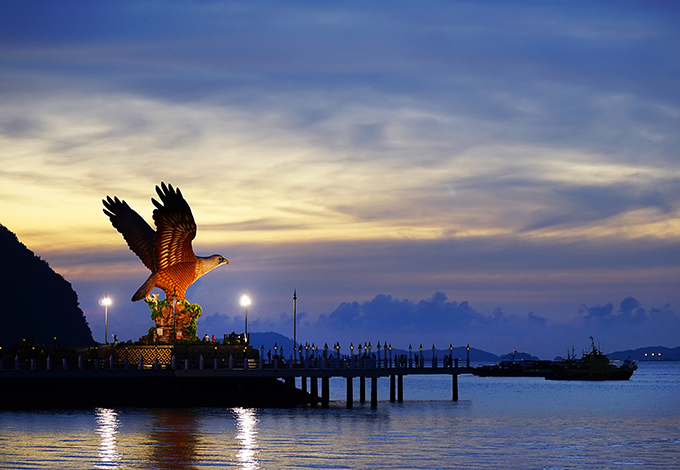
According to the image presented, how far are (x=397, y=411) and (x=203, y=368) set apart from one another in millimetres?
17522

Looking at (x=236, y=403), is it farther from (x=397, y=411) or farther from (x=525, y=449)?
(x=525, y=449)

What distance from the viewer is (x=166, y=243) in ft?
222

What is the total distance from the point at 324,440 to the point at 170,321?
72.9 ft

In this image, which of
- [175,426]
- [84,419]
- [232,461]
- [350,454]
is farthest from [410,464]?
[84,419]

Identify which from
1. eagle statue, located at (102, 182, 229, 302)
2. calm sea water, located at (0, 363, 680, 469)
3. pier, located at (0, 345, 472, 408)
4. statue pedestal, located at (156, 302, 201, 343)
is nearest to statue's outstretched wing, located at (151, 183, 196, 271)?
eagle statue, located at (102, 182, 229, 302)

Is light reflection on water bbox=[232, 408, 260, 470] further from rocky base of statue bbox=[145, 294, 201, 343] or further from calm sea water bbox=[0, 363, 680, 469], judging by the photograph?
rocky base of statue bbox=[145, 294, 201, 343]

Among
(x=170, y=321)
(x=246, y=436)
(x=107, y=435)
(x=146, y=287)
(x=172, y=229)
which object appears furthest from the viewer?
(x=170, y=321)

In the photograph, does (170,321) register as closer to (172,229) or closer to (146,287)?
(146,287)

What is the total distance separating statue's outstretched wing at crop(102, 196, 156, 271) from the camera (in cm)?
7300

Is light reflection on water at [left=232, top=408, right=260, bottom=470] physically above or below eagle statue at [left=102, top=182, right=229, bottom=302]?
below

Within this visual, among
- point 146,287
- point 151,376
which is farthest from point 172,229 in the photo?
point 151,376

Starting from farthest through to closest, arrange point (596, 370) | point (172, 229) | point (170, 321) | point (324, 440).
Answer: point (596, 370) < point (170, 321) < point (172, 229) < point (324, 440)

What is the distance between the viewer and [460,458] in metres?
47.7

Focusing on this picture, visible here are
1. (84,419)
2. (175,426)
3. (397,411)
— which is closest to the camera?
(175,426)
